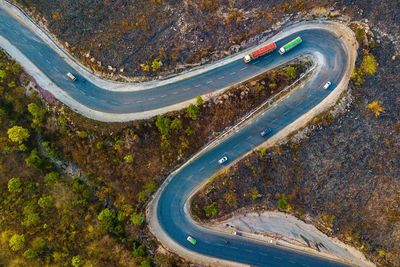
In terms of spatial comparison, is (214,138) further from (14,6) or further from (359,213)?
(14,6)

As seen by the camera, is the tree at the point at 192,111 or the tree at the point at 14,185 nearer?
the tree at the point at 192,111

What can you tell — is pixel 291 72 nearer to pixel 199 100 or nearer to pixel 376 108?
pixel 376 108

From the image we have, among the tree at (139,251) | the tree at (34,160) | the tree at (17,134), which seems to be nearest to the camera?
the tree at (139,251)

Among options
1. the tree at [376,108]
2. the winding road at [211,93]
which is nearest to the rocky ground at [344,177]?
the tree at [376,108]

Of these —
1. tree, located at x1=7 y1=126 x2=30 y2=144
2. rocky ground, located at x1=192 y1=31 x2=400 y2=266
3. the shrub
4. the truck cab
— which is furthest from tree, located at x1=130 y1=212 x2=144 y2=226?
the truck cab

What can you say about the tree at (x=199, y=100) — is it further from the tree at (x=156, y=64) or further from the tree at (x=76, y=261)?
the tree at (x=76, y=261)

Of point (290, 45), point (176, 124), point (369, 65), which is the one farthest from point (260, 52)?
point (176, 124)

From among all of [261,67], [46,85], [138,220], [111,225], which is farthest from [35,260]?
[261,67]
